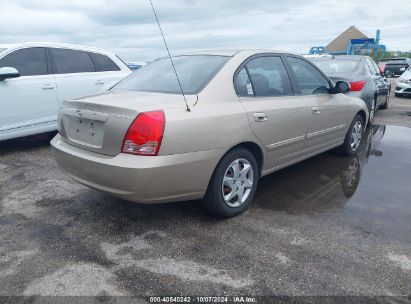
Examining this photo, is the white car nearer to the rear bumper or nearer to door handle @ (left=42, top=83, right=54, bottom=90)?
door handle @ (left=42, top=83, right=54, bottom=90)

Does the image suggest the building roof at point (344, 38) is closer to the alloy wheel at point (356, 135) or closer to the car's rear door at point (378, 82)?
the car's rear door at point (378, 82)

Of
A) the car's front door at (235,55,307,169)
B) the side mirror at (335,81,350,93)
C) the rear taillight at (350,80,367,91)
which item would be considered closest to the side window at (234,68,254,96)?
the car's front door at (235,55,307,169)

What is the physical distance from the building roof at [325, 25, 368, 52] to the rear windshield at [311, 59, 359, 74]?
6314 cm

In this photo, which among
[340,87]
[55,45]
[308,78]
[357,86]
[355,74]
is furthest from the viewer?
[355,74]

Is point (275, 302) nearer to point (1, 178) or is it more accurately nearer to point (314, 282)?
point (314, 282)

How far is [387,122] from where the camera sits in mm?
8625

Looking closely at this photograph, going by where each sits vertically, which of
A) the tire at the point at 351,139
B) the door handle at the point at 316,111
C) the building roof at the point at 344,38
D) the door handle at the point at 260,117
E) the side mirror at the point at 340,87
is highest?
the building roof at the point at 344,38

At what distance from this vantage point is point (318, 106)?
14.5 feet

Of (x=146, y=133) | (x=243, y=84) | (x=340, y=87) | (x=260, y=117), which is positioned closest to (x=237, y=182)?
(x=260, y=117)

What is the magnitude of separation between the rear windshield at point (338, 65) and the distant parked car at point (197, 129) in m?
3.46

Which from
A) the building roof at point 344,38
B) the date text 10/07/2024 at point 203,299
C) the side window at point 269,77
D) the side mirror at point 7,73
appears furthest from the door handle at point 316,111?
the building roof at point 344,38

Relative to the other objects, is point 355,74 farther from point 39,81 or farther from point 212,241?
point 39,81

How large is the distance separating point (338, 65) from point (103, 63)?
185 inches

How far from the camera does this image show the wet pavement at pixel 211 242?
8.32 ft
